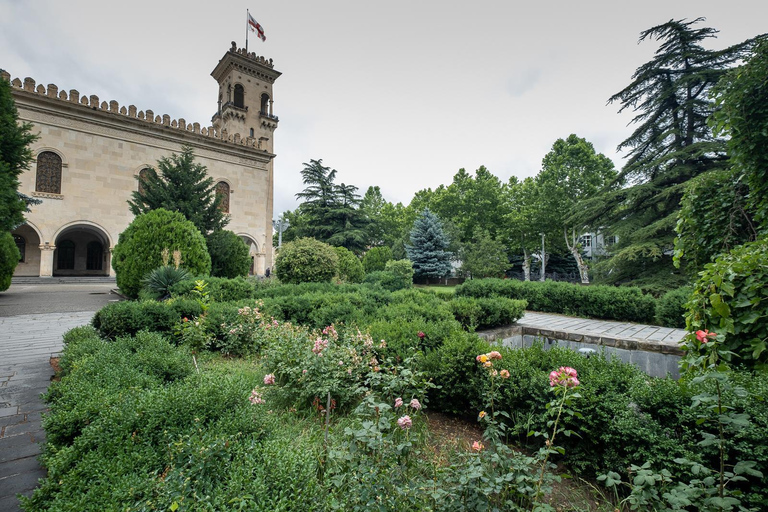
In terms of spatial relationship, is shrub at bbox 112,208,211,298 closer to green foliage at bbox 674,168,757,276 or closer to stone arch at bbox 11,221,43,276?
green foliage at bbox 674,168,757,276

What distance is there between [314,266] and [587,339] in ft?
29.3

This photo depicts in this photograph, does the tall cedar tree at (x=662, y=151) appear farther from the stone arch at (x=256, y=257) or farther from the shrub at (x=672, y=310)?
the stone arch at (x=256, y=257)

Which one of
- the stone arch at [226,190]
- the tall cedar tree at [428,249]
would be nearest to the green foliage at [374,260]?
the tall cedar tree at [428,249]

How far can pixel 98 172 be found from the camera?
20656 millimetres

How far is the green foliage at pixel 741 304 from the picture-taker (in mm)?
2150

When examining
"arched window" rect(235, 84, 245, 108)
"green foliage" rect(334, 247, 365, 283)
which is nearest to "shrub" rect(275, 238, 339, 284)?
"green foliage" rect(334, 247, 365, 283)

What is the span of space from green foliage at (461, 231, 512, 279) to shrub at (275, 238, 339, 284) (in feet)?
60.2

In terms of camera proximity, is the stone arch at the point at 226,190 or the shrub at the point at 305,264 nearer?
the shrub at the point at 305,264

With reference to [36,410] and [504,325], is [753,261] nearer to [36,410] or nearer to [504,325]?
[504,325]

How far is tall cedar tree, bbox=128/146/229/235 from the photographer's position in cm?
1544

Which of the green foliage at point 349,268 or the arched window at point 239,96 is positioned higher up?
the arched window at point 239,96

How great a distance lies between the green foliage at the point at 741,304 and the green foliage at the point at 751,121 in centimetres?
88

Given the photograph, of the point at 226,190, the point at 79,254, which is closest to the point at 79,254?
the point at 79,254

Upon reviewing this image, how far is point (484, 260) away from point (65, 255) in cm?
3353
